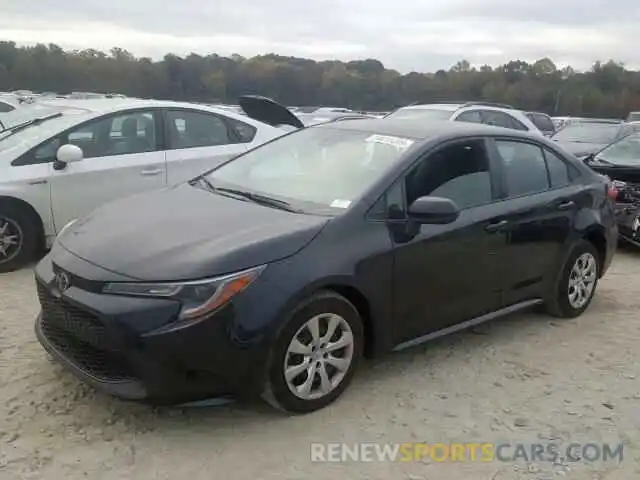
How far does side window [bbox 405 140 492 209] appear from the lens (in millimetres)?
4258

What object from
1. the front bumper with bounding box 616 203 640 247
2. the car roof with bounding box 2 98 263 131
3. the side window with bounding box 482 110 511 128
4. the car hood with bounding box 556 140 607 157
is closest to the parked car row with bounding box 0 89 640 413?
the car roof with bounding box 2 98 263 131

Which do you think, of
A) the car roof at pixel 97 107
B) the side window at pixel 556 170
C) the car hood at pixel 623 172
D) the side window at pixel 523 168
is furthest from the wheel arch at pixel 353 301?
the car hood at pixel 623 172

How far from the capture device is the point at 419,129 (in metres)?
4.69

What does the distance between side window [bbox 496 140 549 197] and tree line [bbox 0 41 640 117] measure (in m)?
31.6

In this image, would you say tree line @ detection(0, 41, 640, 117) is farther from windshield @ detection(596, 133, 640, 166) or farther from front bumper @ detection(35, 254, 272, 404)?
front bumper @ detection(35, 254, 272, 404)

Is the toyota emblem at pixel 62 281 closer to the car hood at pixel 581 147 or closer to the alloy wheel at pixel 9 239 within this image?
the alloy wheel at pixel 9 239

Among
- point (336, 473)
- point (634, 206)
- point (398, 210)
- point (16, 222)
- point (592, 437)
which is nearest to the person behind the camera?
point (336, 473)

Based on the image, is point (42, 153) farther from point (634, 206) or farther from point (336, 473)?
point (634, 206)

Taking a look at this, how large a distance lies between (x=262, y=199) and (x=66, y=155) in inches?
105

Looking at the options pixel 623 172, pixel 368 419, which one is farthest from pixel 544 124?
pixel 368 419

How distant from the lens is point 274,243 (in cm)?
360

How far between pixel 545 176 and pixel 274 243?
8.16ft

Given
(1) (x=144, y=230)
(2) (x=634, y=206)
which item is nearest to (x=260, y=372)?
(1) (x=144, y=230)

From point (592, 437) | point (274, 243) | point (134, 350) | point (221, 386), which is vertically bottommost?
point (592, 437)
